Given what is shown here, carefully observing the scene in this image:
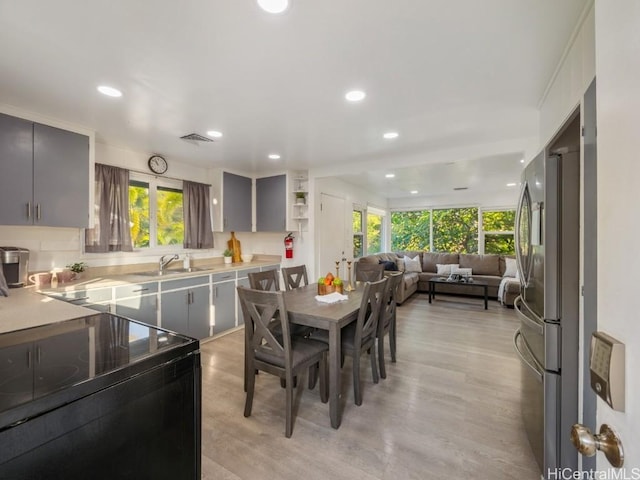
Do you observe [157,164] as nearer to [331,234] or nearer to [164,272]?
[164,272]

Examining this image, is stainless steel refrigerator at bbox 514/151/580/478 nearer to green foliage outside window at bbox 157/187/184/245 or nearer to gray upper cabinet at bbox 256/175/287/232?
gray upper cabinet at bbox 256/175/287/232

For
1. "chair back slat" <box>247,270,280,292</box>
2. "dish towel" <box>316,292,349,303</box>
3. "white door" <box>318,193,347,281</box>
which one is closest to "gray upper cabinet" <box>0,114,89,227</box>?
"chair back slat" <box>247,270,280,292</box>

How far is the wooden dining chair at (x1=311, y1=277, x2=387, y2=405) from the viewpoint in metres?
2.21

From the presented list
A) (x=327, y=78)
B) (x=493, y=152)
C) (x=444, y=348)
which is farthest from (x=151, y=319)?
(x=493, y=152)

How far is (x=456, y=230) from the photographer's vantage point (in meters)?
7.23

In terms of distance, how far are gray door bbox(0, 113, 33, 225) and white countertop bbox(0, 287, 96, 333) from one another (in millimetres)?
629

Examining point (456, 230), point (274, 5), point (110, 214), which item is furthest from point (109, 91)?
point (456, 230)

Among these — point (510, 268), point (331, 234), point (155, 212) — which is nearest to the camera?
point (155, 212)

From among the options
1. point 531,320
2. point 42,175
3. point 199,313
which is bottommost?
point 199,313

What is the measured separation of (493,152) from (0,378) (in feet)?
13.0

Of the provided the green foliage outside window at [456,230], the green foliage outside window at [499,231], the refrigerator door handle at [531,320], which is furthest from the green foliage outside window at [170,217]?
the green foliage outside window at [499,231]

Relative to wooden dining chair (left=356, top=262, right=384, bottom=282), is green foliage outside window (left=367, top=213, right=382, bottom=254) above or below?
above

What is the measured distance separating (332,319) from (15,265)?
2701 mm

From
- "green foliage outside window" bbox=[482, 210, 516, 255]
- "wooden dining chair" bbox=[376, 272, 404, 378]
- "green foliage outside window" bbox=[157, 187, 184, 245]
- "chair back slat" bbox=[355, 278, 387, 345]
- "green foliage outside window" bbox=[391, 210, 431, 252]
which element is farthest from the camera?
"green foliage outside window" bbox=[391, 210, 431, 252]
